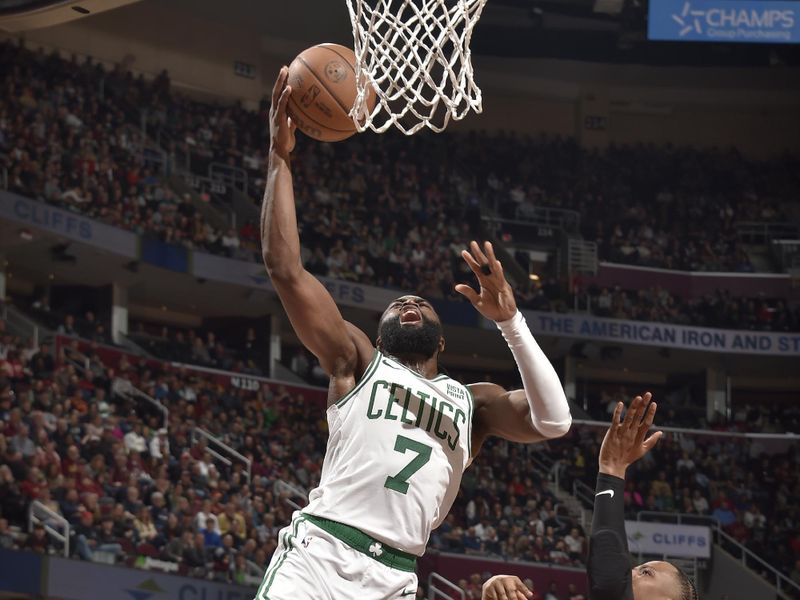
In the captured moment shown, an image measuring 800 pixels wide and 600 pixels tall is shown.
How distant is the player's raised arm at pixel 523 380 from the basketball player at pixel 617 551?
1.81 ft

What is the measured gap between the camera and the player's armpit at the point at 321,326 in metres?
4.29

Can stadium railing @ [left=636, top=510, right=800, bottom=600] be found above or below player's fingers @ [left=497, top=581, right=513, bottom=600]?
below

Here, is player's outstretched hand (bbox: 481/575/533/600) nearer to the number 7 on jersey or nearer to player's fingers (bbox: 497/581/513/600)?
player's fingers (bbox: 497/581/513/600)

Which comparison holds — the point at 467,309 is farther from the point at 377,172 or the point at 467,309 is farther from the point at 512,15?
the point at 512,15

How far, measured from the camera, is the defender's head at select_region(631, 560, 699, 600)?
136 inches

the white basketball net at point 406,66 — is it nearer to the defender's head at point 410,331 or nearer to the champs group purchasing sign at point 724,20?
the defender's head at point 410,331

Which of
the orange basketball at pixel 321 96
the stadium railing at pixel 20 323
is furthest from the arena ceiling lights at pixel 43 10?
the orange basketball at pixel 321 96

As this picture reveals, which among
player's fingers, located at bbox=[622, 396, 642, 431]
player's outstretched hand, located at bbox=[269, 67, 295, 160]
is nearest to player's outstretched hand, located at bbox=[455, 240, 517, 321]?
player's fingers, located at bbox=[622, 396, 642, 431]

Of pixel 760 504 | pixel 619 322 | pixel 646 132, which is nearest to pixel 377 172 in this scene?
pixel 619 322

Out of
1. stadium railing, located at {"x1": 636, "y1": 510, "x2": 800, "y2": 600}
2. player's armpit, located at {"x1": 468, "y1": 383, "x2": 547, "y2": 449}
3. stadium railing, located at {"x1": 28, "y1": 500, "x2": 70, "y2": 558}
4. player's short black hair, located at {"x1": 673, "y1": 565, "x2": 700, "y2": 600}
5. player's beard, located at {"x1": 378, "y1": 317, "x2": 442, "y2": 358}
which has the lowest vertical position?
stadium railing, located at {"x1": 636, "y1": 510, "x2": 800, "y2": 600}

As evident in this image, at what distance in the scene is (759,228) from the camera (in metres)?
26.9

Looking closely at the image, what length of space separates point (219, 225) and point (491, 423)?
17540 mm

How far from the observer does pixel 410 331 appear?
446cm

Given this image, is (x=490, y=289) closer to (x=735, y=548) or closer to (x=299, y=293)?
(x=299, y=293)
